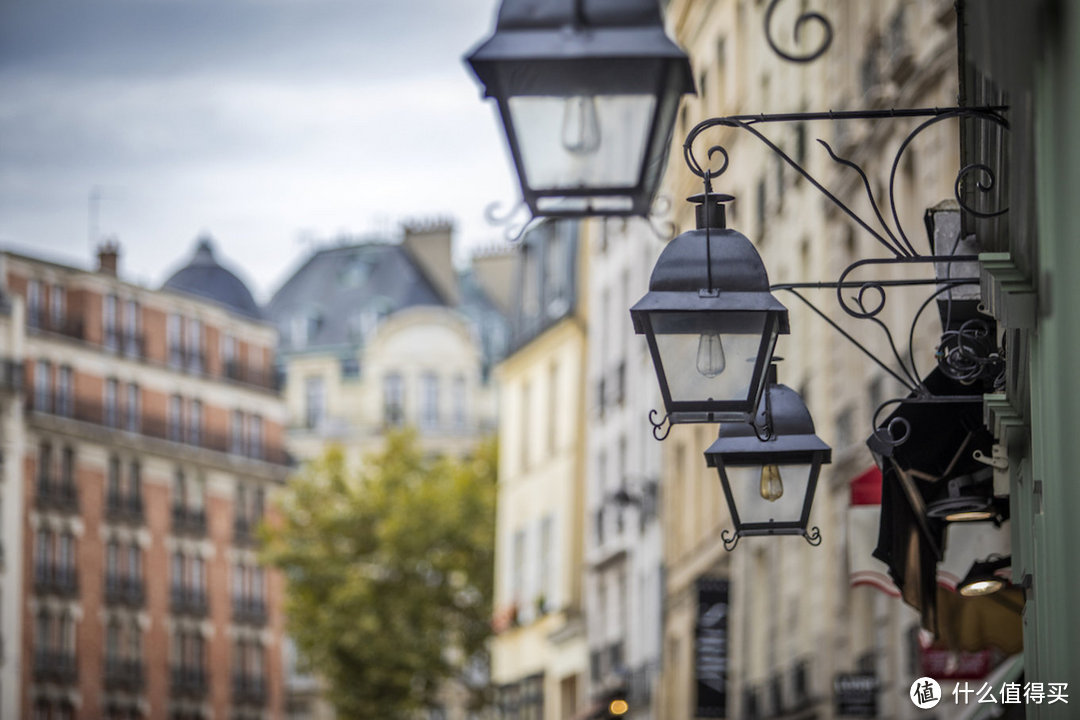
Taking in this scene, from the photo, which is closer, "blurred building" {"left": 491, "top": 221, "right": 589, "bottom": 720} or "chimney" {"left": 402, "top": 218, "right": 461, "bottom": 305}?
"blurred building" {"left": 491, "top": 221, "right": 589, "bottom": 720}

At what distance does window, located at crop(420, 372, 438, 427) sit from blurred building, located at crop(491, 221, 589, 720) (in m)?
42.6

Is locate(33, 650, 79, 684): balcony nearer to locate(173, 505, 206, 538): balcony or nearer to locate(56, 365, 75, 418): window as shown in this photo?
locate(173, 505, 206, 538): balcony

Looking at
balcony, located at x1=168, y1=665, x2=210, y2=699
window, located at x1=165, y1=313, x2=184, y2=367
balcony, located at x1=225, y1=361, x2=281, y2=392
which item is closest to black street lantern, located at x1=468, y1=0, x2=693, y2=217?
balcony, located at x1=168, y1=665, x2=210, y2=699

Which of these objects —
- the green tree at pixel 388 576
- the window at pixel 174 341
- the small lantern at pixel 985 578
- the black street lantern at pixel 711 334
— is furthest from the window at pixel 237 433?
the black street lantern at pixel 711 334

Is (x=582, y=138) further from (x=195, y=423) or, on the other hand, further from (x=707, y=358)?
(x=195, y=423)

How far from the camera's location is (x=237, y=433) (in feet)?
330

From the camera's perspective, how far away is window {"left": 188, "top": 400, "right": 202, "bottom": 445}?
98350 mm

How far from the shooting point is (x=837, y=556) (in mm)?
32031

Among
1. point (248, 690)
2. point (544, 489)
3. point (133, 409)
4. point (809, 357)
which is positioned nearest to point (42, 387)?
point (133, 409)

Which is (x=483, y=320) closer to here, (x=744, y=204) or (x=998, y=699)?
(x=744, y=204)

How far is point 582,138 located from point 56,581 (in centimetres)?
8033

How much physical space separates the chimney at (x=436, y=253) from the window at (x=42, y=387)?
2284cm

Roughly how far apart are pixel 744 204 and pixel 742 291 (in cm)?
3214

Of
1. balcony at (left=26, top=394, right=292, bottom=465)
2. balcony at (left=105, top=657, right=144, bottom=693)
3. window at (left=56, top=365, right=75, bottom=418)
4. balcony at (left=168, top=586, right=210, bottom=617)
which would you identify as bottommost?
balcony at (left=105, top=657, right=144, bottom=693)
